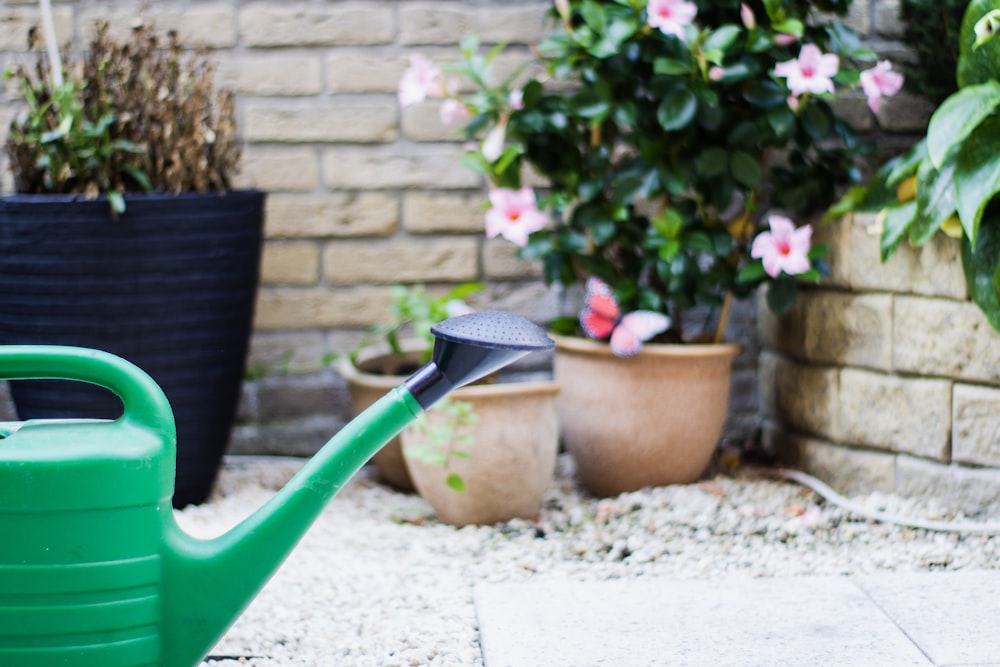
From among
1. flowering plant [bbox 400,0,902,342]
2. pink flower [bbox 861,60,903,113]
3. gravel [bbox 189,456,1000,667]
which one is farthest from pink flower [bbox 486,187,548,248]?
pink flower [bbox 861,60,903,113]

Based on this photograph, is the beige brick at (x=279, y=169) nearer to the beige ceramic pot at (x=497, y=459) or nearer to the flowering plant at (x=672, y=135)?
the flowering plant at (x=672, y=135)

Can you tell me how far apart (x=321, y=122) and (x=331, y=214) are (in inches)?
7.5

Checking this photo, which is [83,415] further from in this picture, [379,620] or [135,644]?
[135,644]

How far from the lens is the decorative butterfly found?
184 centimetres

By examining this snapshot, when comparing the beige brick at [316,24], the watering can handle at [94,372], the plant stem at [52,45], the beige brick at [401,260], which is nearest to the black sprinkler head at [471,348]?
the watering can handle at [94,372]

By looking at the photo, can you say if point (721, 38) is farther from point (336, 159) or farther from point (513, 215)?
point (336, 159)

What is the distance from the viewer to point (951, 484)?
177cm

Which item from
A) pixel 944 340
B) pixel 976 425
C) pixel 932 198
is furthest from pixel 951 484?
pixel 932 198

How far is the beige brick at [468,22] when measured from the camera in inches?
85.0

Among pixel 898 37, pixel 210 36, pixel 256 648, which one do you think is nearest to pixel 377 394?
pixel 256 648

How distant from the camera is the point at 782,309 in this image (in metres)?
1.90

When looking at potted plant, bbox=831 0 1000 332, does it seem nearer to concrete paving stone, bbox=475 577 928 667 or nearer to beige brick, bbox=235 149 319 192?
concrete paving stone, bbox=475 577 928 667

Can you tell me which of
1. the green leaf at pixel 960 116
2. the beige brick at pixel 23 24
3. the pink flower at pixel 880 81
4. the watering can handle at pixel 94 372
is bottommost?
the watering can handle at pixel 94 372

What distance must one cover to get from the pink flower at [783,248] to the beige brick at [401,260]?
25.4 inches
